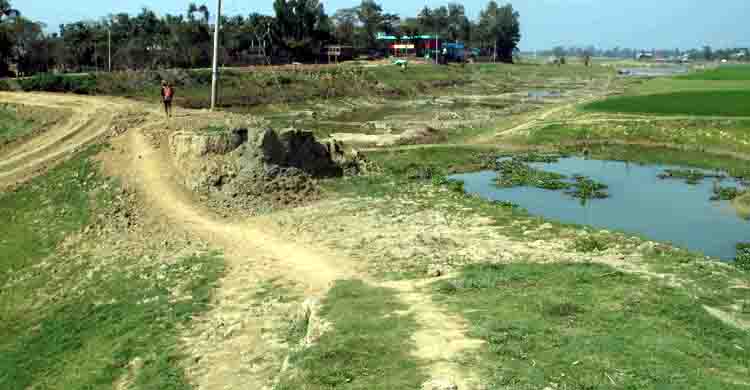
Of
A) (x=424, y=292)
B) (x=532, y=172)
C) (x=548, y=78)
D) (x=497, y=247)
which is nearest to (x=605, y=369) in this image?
(x=424, y=292)

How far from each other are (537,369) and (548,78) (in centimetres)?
11893

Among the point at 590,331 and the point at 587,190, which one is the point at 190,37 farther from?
the point at 590,331

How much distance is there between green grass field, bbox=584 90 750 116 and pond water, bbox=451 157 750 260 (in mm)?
17965

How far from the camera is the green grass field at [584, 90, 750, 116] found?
164 feet

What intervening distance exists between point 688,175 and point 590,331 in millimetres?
25357

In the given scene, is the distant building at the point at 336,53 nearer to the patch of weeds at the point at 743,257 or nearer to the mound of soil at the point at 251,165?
the mound of soil at the point at 251,165

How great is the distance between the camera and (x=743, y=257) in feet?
63.6

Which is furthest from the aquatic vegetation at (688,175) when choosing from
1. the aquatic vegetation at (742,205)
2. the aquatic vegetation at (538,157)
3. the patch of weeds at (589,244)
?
the patch of weeds at (589,244)

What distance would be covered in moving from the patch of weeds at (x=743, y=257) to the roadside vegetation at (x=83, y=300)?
14.0 m

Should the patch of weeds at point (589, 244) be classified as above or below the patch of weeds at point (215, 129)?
below

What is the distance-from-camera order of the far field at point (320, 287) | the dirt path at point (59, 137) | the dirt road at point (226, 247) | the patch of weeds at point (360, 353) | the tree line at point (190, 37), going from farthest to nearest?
the tree line at point (190, 37), the dirt path at point (59, 137), the dirt road at point (226, 247), the far field at point (320, 287), the patch of weeds at point (360, 353)

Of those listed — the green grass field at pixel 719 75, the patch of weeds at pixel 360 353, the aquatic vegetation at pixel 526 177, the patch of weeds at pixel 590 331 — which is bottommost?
the patch of weeds at pixel 360 353

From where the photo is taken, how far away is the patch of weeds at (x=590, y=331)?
896 centimetres

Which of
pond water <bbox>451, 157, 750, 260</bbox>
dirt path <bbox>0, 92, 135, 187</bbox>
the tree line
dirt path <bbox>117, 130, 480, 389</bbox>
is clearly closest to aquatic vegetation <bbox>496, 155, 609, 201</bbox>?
pond water <bbox>451, 157, 750, 260</bbox>
